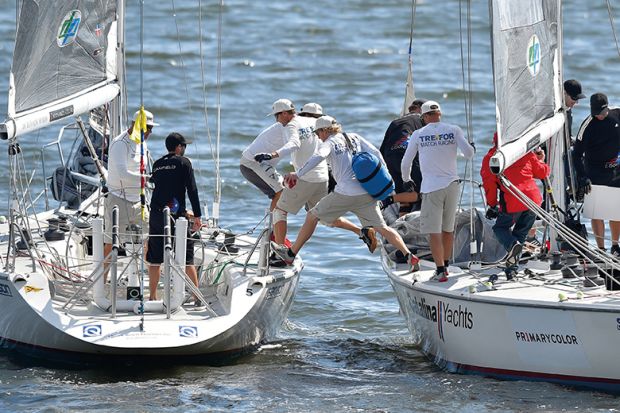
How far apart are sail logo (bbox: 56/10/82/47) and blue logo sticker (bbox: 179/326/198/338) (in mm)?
2942

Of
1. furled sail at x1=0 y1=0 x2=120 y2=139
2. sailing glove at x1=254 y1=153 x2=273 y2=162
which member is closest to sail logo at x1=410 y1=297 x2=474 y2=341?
sailing glove at x1=254 y1=153 x2=273 y2=162

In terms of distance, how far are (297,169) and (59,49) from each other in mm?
2384

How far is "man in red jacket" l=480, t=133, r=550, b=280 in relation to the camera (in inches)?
459

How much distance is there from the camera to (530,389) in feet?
35.6

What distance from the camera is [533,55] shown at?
11.4 meters

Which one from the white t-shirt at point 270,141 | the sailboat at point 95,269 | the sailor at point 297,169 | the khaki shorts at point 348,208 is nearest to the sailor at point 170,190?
the sailboat at point 95,269

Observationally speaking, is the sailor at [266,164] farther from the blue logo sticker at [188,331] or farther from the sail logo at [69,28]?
the blue logo sticker at [188,331]

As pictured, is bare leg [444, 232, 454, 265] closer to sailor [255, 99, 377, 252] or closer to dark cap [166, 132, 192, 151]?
sailor [255, 99, 377, 252]

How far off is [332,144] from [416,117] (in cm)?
156

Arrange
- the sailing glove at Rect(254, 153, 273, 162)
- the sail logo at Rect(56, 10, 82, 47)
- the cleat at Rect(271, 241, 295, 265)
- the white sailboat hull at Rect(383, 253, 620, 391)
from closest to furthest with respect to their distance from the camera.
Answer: the white sailboat hull at Rect(383, 253, 620, 391), the sailing glove at Rect(254, 153, 273, 162), the sail logo at Rect(56, 10, 82, 47), the cleat at Rect(271, 241, 295, 265)

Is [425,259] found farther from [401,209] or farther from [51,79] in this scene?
[51,79]

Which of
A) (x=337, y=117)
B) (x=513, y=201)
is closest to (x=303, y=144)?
(x=513, y=201)

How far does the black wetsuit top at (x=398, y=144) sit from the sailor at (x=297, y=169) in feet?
2.40

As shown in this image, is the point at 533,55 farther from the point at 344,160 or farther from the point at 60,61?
the point at 60,61
